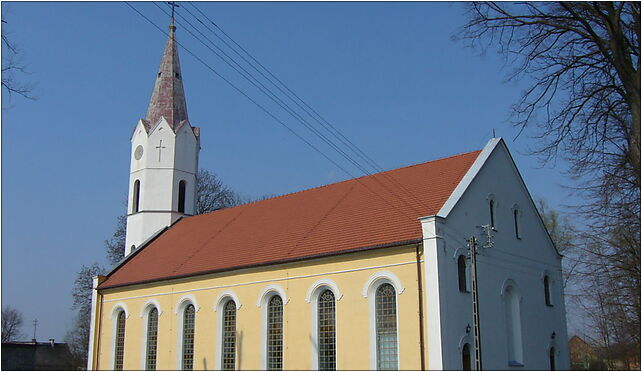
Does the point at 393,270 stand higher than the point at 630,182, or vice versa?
the point at 630,182

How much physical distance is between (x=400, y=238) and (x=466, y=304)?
328 centimetres

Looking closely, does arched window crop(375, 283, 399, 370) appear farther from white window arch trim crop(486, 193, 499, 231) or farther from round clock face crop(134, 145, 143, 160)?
round clock face crop(134, 145, 143, 160)

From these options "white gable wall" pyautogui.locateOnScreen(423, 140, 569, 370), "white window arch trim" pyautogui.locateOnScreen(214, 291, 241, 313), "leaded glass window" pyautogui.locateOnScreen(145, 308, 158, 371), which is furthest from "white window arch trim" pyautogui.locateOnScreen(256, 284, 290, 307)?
"leaded glass window" pyautogui.locateOnScreen(145, 308, 158, 371)

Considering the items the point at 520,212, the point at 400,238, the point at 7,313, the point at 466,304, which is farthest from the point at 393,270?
the point at 7,313

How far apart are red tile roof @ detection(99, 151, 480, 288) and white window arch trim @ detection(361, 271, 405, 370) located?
1183 mm

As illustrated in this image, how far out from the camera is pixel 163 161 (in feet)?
137

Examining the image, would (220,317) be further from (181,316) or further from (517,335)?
(517,335)

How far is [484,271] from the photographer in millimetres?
25094

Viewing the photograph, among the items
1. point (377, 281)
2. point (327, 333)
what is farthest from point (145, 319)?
point (377, 281)

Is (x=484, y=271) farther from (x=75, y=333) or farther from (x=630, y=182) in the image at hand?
(x=75, y=333)

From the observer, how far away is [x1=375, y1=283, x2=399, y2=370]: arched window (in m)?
23.8

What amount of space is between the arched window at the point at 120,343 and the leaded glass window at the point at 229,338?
7.73 m

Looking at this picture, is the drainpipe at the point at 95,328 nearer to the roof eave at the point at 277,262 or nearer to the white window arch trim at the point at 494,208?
the roof eave at the point at 277,262

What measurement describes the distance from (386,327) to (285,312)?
4807 mm
